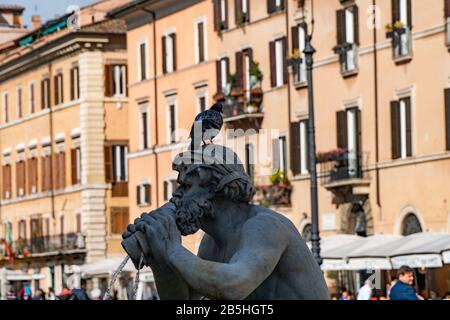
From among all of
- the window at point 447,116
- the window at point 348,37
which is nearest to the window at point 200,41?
the window at point 348,37

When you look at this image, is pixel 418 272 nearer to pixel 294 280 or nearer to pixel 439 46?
pixel 439 46

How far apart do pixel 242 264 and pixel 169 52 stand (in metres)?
47.9

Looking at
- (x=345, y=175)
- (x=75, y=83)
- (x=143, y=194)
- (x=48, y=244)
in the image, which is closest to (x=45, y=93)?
(x=75, y=83)

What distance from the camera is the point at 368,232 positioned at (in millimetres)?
38375

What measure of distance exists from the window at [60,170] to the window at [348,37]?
78.7 feet

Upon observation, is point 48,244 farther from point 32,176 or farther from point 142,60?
point 142,60

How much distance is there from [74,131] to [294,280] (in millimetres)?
56765

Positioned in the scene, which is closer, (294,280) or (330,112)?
(294,280)

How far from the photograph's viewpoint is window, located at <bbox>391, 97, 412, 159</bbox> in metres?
36.5

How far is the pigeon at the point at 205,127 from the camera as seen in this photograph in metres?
4.33

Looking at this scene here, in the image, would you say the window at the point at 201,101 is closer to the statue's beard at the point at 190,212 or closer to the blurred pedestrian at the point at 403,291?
the blurred pedestrian at the point at 403,291

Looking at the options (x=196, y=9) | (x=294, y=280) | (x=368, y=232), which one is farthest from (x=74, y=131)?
(x=294, y=280)

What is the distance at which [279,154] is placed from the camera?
4322 centimetres
